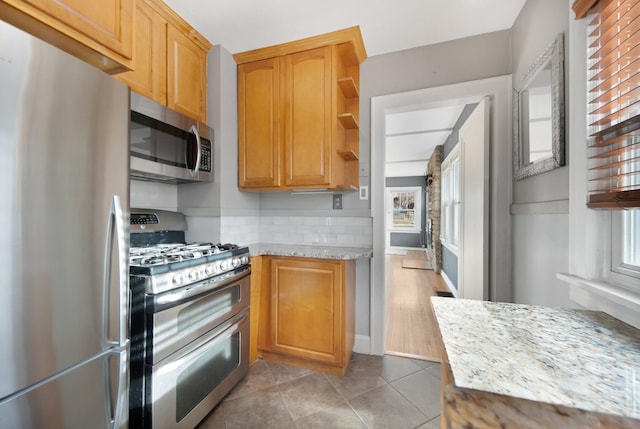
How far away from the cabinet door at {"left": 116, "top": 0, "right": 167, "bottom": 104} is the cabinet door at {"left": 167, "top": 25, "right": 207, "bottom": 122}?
44 mm

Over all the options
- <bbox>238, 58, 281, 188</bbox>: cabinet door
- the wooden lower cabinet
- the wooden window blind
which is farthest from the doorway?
the wooden window blind

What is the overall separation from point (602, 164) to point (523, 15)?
135 cm

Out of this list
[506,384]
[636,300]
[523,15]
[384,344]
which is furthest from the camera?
[384,344]

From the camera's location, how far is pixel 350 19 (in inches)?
70.7

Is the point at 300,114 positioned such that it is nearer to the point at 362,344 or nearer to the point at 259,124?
the point at 259,124

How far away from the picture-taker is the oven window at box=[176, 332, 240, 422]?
130 centimetres

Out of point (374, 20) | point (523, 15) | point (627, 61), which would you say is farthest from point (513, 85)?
point (627, 61)

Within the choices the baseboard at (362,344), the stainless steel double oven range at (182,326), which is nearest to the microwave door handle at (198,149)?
the stainless steel double oven range at (182,326)

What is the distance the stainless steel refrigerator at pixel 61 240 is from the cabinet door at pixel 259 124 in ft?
3.68

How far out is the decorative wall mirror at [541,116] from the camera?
1.19m

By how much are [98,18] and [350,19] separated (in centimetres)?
144

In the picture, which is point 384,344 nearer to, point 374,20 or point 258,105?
point 258,105

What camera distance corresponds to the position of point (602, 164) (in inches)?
36.0

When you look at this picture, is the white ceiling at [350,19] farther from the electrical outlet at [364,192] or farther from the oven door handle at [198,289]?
the oven door handle at [198,289]
